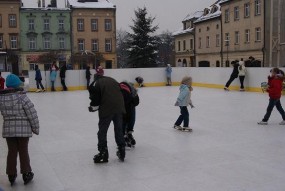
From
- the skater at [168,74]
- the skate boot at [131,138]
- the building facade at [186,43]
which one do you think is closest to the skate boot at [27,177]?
the skate boot at [131,138]

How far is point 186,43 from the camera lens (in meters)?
53.8

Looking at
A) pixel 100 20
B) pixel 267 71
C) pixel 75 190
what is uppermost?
pixel 100 20

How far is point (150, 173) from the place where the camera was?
236 inches

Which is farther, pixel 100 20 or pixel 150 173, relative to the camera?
pixel 100 20

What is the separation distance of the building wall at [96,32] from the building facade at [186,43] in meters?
9.41

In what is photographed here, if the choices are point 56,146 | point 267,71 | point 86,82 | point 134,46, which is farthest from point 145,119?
point 134,46

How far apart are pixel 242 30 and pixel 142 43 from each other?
1234 centimetres

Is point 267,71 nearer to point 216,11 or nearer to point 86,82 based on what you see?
point 86,82

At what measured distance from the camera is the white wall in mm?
20147

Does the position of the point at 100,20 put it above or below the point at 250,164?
above

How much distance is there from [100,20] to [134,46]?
868 cm

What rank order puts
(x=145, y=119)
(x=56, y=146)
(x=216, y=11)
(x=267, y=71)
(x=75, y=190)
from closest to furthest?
(x=75, y=190) < (x=56, y=146) < (x=145, y=119) < (x=267, y=71) < (x=216, y=11)

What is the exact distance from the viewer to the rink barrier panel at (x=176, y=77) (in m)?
20.0

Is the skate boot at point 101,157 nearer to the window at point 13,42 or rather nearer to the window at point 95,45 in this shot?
the window at point 13,42
